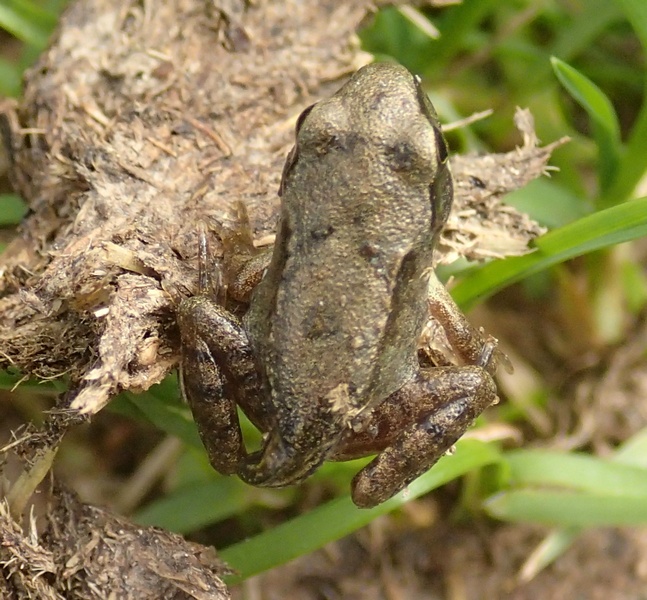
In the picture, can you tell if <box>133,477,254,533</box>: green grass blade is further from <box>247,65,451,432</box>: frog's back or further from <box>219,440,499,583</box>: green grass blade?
<box>247,65,451,432</box>: frog's back

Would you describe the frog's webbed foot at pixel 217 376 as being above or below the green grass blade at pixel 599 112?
below

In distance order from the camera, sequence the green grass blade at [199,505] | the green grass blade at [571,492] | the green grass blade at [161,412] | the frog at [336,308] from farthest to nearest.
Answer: the green grass blade at [199,505] < the green grass blade at [571,492] < the green grass blade at [161,412] < the frog at [336,308]

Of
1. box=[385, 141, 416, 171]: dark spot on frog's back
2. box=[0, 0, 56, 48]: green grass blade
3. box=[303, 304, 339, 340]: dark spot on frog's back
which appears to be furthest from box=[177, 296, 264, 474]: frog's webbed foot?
box=[0, 0, 56, 48]: green grass blade

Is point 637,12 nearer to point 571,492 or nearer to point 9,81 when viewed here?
point 571,492

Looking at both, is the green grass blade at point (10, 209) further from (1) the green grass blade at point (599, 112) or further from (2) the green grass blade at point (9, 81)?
(1) the green grass blade at point (599, 112)

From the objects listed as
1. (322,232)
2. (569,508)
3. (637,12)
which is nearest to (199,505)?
(322,232)

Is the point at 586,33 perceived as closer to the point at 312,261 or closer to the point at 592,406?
the point at 592,406

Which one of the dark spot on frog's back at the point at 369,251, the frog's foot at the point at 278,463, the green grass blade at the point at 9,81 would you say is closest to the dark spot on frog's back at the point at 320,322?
the dark spot on frog's back at the point at 369,251
